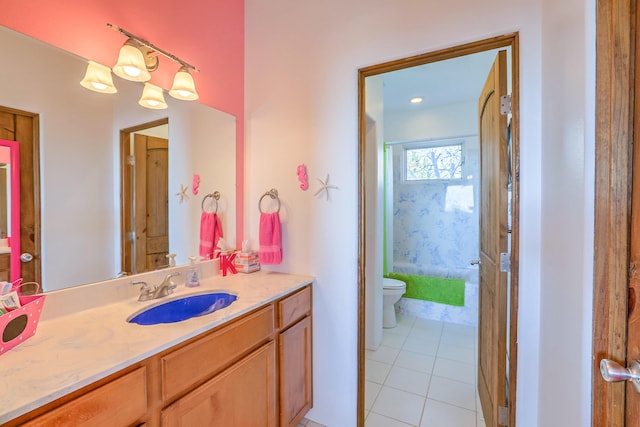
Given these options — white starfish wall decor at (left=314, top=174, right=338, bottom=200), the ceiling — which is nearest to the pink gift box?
white starfish wall decor at (left=314, top=174, right=338, bottom=200)

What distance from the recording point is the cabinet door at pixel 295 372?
1479mm

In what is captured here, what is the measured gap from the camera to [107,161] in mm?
1312

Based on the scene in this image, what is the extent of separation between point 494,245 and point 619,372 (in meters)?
0.97

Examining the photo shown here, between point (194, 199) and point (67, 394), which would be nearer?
point (67, 394)

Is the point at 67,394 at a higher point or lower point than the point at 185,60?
lower

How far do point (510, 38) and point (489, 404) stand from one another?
1.91 metres

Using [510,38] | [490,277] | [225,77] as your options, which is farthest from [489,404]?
[225,77]

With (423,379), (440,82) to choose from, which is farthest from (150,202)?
(440,82)

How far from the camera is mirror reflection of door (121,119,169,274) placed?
54.6 inches

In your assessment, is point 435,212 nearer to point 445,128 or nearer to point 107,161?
point 445,128

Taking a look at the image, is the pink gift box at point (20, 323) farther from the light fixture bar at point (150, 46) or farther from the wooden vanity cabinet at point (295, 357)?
the light fixture bar at point (150, 46)

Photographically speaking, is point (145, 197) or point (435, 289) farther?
point (435, 289)

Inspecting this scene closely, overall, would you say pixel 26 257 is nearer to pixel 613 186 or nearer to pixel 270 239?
A: pixel 270 239

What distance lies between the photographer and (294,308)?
157cm
